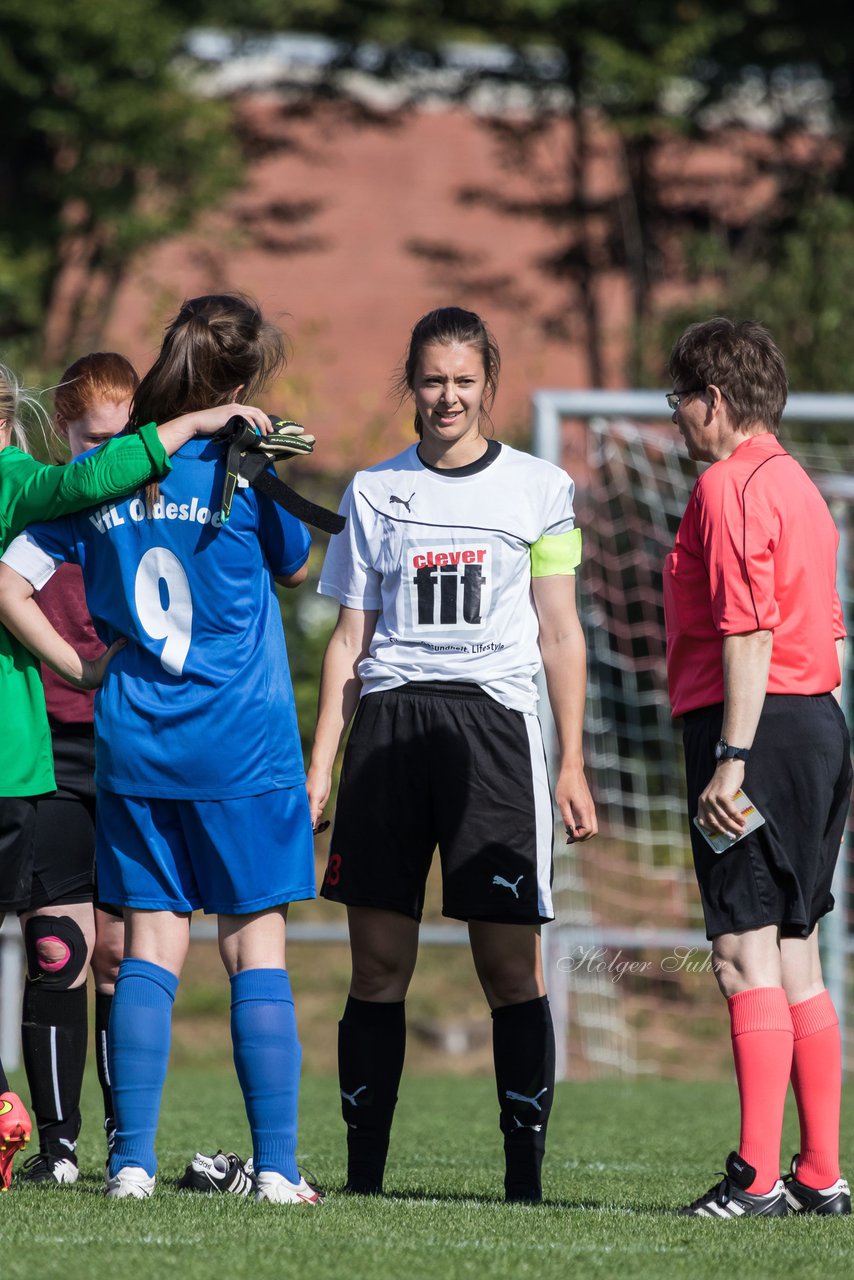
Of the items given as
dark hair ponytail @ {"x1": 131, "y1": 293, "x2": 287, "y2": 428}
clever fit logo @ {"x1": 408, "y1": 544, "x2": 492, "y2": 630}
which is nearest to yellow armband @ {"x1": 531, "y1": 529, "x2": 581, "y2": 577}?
clever fit logo @ {"x1": 408, "y1": 544, "x2": 492, "y2": 630}

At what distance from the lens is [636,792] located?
11383mm

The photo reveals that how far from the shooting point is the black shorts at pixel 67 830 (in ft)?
14.1

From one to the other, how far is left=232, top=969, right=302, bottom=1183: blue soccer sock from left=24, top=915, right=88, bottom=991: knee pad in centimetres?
88

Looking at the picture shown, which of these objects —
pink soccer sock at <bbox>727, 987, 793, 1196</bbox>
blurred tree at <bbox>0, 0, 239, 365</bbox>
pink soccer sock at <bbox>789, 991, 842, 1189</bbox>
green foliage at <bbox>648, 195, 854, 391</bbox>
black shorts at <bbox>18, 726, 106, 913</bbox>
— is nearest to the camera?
pink soccer sock at <bbox>727, 987, 793, 1196</bbox>

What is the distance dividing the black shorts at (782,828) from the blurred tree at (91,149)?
12491 millimetres

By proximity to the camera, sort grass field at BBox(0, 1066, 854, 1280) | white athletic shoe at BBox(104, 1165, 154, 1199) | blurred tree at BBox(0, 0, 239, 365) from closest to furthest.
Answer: grass field at BBox(0, 1066, 854, 1280) → white athletic shoe at BBox(104, 1165, 154, 1199) → blurred tree at BBox(0, 0, 239, 365)

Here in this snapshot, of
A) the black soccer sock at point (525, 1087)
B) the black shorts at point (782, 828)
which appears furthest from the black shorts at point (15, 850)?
the black shorts at point (782, 828)

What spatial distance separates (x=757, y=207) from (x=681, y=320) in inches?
160

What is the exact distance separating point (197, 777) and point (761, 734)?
1.27 meters

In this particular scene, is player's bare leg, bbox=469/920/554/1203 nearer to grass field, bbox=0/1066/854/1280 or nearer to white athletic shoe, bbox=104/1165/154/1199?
grass field, bbox=0/1066/854/1280

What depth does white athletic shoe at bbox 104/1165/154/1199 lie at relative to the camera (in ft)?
11.7

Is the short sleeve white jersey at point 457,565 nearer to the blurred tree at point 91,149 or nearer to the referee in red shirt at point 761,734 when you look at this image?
the referee in red shirt at point 761,734

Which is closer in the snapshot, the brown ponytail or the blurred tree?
the brown ponytail

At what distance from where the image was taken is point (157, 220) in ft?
54.7
